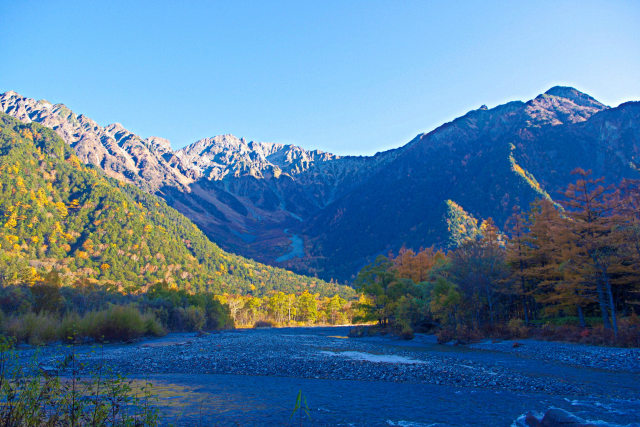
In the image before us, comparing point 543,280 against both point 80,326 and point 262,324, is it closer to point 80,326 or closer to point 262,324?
point 80,326

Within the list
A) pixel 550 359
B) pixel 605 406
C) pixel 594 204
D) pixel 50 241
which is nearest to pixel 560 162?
pixel 594 204

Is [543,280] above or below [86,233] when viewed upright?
below

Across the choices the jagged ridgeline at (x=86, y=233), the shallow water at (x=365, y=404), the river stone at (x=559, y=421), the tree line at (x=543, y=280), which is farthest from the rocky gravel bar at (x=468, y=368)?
the jagged ridgeline at (x=86, y=233)

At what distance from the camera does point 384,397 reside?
47.9 ft

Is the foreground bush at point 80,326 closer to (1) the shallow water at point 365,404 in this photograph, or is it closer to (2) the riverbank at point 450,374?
(2) the riverbank at point 450,374

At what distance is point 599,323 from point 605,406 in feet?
87.1

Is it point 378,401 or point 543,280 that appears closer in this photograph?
point 378,401

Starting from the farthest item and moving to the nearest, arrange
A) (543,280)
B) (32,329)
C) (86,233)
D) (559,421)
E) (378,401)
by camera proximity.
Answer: (86,233) < (543,280) < (32,329) < (378,401) < (559,421)

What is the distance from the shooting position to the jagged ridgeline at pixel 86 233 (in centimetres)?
10819

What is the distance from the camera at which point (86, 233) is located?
124 meters

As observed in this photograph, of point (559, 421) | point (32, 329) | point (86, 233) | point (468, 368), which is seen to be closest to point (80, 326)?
→ point (32, 329)

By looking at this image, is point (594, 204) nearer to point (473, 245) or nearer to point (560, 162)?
point (473, 245)

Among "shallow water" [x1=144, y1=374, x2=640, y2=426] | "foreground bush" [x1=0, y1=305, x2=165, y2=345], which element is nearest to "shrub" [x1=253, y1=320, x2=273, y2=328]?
"foreground bush" [x1=0, y1=305, x2=165, y2=345]

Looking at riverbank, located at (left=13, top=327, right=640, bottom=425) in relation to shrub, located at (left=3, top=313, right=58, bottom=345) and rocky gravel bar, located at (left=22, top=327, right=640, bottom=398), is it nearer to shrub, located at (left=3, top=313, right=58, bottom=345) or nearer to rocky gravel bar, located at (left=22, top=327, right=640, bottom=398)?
rocky gravel bar, located at (left=22, top=327, right=640, bottom=398)
